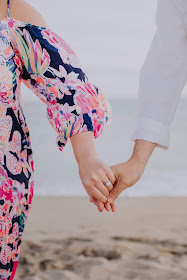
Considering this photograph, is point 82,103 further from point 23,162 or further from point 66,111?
point 23,162

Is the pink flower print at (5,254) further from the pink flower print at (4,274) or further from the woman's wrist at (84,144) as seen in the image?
the woman's wrist at (84,144)

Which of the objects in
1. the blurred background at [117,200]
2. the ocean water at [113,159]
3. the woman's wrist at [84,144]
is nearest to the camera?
the woman's wrist at [84,144]

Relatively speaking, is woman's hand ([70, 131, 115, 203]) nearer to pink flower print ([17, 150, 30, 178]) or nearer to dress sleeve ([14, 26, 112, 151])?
dress sleeve ([14, 26, 112, 151])

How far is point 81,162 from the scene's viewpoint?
1.36 metres

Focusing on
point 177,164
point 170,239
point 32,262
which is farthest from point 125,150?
point 32,262

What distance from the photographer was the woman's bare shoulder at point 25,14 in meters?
1.40

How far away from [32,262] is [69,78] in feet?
7.57

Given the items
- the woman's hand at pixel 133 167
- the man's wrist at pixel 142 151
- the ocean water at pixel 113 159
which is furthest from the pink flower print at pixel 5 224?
the ocean water at pixel 113 159

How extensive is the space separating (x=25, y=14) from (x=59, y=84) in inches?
9.1

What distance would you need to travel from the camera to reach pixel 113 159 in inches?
388

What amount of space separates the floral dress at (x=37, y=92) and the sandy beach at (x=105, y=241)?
178 cm

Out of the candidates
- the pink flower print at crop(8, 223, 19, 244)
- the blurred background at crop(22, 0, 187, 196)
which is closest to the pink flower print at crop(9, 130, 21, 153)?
the pink flower print at crop(8, 223, 19, 244)

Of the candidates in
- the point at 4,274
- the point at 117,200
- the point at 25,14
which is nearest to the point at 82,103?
the point at 25,14

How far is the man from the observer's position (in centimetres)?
156
